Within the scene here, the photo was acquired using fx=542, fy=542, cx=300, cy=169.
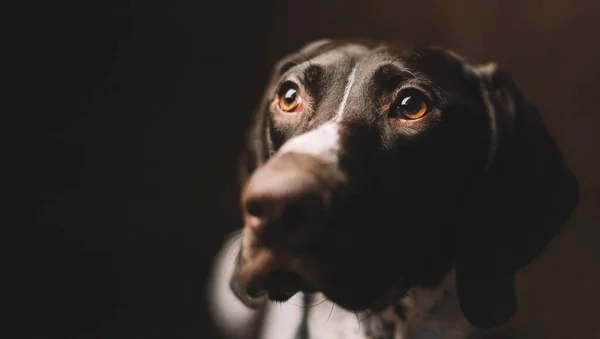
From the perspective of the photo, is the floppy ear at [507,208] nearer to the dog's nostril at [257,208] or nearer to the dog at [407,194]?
the dog at [407,194]

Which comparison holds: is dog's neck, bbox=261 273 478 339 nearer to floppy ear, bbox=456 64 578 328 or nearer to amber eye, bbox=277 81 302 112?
floppy ear, bbox=456 64 578 328

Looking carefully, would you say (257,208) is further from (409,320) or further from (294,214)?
(409,320)

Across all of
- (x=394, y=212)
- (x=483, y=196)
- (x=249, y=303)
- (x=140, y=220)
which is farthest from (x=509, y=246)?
(x=140, y=220)

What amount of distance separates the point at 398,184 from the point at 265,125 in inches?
20.9

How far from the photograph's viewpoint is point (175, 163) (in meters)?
2.14

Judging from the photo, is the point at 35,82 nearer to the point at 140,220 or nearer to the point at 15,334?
the point at 140,220

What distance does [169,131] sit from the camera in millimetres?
2109

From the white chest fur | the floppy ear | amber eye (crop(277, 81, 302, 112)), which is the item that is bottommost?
the white chest fur

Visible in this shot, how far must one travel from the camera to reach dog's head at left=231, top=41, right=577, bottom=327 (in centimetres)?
95

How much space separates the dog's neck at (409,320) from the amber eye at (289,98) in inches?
19.4

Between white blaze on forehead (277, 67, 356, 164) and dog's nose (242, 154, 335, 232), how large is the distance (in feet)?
0.14

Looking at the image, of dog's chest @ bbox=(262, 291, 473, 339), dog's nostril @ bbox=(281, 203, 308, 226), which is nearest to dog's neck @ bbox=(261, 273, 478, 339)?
dog's chest @ bbox=(262, 291, 473, 339)

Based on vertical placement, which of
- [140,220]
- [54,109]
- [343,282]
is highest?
→ [343,282]

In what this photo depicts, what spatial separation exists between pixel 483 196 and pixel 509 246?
0.14 meters
